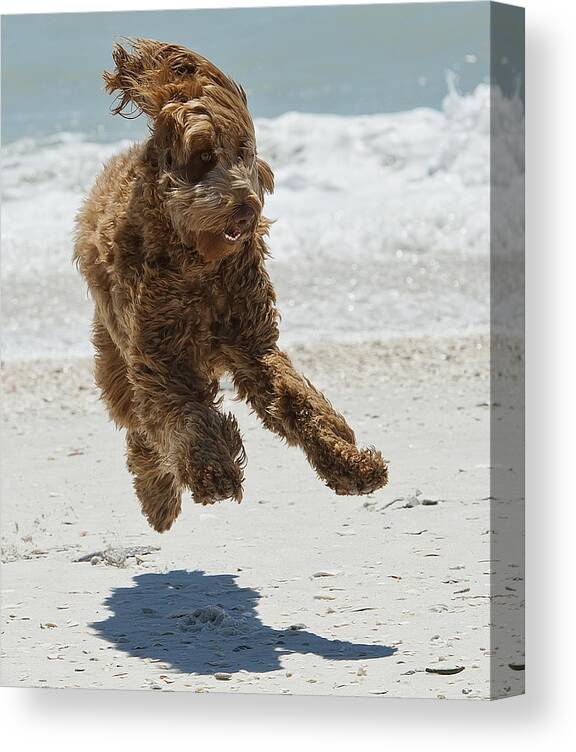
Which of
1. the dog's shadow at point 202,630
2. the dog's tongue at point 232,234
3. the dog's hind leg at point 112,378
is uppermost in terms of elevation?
the dog's tongue at point 232,234

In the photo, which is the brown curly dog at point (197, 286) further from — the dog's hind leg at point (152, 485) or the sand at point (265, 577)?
the sand at point (265, 577)

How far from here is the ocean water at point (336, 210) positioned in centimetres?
902

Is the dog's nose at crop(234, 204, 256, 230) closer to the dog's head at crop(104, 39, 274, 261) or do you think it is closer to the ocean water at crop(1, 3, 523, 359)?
the dog's head at crop(104, 39, 274, 261)

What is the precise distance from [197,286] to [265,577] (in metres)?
1.38

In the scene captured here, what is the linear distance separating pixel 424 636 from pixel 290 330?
4.67m

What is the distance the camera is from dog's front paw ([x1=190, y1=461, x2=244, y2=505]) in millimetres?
4023

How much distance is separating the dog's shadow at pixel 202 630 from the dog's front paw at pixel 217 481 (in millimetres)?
955

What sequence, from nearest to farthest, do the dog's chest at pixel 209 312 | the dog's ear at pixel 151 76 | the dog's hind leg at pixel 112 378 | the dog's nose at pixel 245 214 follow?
the dog's nose at pixel 245 214 → the dog's ear at pixel 151 76 → the dog's chest at pixel 209 312 → the dog's hind leg at pixel 112 378

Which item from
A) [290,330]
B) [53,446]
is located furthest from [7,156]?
[53,446]

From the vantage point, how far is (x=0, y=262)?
879cm

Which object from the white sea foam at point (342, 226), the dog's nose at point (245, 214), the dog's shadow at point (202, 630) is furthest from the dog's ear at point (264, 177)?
the white sea foam at point (342, 226)

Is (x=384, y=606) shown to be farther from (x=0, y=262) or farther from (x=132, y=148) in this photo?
(x=0, y=262)

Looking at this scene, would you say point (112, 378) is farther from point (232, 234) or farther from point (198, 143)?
point (198, 143)

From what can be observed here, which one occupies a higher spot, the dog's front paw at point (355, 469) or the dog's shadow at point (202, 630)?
the dog's front paw at point (355, 469)
